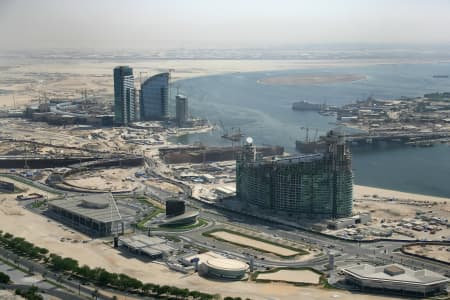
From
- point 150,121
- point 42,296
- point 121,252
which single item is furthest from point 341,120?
point 42,296

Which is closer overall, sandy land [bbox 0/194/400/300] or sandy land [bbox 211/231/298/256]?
sandy land [bbox 0/194/400/300]

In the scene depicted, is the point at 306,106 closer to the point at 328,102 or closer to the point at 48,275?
the point at 328,102

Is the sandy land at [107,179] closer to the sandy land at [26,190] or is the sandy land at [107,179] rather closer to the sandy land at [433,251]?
the sandy land at [26,190]

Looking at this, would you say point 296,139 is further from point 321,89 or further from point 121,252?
point 321,89

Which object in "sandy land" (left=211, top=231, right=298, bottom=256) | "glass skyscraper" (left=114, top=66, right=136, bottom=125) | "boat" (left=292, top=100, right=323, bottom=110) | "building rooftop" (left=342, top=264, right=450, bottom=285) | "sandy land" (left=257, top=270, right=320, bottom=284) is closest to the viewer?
"building rooftop" (left=342, top=264, right=450, bottom=285)

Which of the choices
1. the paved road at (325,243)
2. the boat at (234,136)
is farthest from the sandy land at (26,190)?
the boat at (234,136)

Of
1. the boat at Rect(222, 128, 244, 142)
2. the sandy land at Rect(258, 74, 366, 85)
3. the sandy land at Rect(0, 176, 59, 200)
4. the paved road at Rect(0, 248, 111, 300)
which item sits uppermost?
the sandy land at Rect(258, 74, 366, 85)

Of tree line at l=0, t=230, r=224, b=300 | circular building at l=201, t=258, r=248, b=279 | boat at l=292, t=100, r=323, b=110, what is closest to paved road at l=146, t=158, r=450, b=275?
circular building at l=201, t=258, r=248, b=279

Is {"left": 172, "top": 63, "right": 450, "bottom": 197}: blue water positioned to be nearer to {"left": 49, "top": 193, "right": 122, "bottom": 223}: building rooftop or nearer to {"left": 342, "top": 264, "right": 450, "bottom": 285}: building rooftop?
{"left": 342, "top": 264, "right": 450, "bottom": 285}: building rooftop
